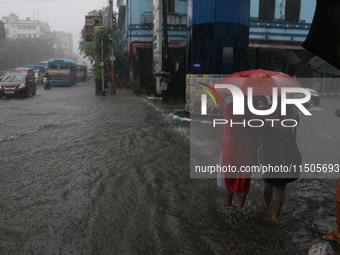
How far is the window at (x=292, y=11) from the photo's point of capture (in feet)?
79.3

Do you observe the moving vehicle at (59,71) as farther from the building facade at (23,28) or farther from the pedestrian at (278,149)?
the building facade at (23,28)

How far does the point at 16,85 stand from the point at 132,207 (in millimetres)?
19296

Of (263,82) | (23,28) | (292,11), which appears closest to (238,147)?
(263,82)

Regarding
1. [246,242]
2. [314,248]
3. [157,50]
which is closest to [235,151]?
[246,242]

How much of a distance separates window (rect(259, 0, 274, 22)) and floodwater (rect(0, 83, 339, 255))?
18459 millimetres

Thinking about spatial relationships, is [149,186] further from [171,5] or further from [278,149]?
[171,5]

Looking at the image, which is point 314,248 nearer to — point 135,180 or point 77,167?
point 135,180

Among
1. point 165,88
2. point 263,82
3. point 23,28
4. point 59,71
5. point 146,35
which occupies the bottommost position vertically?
point 165,88

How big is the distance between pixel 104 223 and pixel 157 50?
19.1m

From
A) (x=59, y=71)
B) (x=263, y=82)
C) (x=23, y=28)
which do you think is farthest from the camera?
(x=23, y=28)

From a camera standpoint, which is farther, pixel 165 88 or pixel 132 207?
pixel 165 88

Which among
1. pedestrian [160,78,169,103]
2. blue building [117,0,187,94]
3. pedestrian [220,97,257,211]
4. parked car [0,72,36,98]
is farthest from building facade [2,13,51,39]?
pedestrian [220,97,257,211]

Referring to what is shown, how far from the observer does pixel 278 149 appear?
4078 millimetres

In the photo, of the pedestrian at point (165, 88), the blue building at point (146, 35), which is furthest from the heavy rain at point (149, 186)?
the blue building at point (146, 35)
